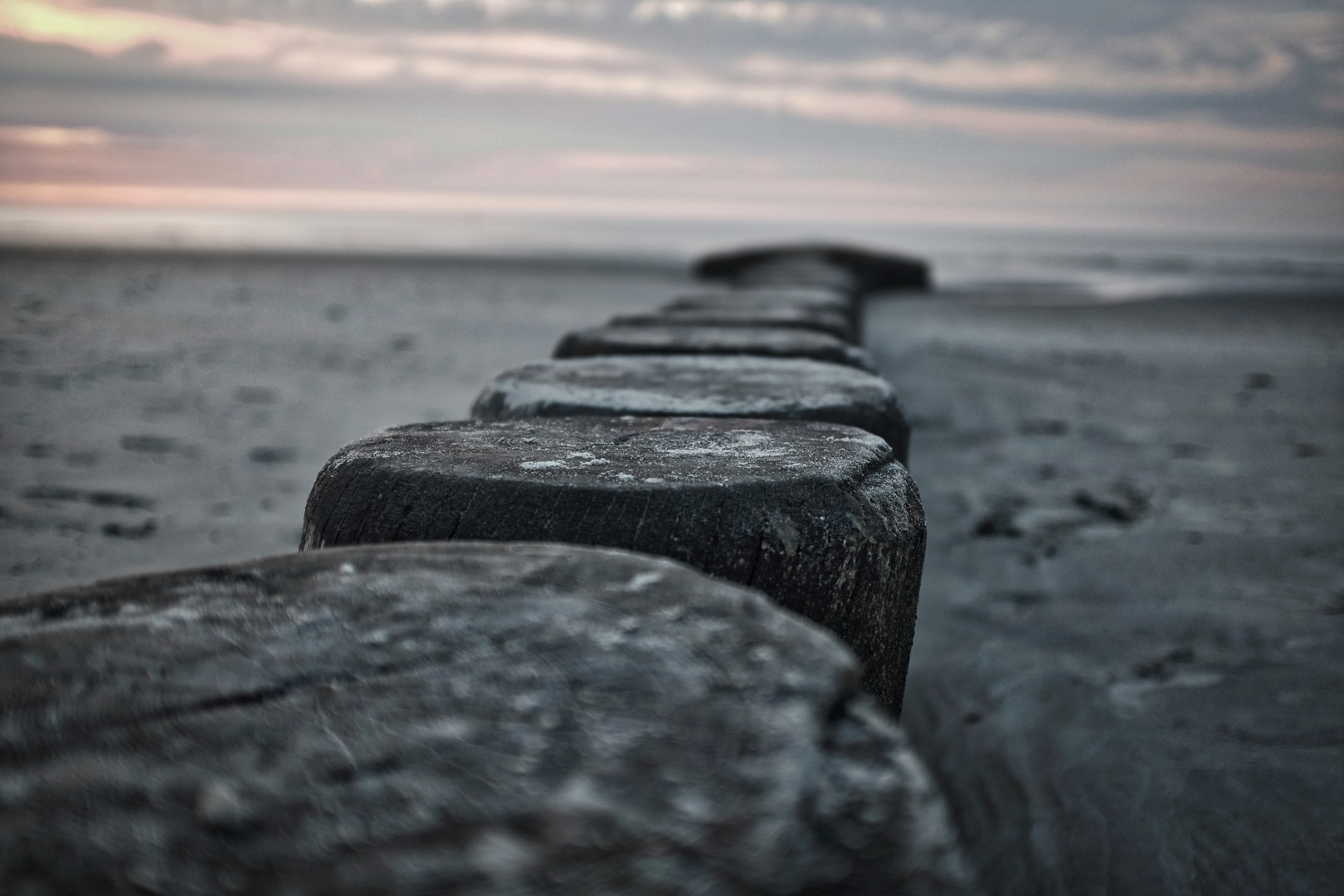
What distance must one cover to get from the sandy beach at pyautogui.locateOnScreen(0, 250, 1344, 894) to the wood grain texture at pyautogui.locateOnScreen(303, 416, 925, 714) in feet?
1.97

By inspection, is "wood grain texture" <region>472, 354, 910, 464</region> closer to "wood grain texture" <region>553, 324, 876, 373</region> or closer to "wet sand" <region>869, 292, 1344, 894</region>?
"wood grain texture" <region>553, 324, 876, 373</region>

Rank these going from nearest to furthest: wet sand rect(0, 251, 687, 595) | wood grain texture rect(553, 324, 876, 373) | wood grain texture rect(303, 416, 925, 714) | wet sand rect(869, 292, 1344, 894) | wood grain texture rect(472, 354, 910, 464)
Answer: wood grain texture rect(303, 416, 925, 714)
wet sand rect(869, 292, 1344, 894)
wood grain texture rect(472, 354, 910, 464)
wood grain texture rect(553, 324, 876, 373)
wet sand rect(0, 251, 687, 595)

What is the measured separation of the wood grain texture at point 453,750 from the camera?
527mm

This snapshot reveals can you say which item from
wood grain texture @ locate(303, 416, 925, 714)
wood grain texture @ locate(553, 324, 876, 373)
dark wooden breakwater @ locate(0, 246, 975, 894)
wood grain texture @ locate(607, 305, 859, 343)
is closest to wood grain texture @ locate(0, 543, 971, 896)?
dark wooden breakwater @ locate(0, 246, 975, 894)

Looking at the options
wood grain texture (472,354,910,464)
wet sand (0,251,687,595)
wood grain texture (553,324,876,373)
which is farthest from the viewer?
wet sand (0,251,687,595)

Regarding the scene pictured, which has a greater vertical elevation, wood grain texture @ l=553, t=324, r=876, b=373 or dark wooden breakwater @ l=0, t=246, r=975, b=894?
wood grain texture @ l=553, t=324, r=876, b=373

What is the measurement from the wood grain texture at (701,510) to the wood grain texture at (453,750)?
25 centimetres

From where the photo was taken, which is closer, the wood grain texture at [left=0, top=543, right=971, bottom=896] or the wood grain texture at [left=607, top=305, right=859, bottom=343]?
the wood grain texture at [left=0, top=543, right=971, bottom=896]

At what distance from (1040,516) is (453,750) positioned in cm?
261

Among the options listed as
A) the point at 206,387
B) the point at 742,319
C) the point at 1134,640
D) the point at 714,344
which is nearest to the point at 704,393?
the point at 714,344

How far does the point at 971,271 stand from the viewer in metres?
14.2

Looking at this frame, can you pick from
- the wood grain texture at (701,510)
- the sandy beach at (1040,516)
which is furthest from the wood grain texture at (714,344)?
the wood grain texture at (701,510)

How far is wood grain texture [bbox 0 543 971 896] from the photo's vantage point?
20.7 inches

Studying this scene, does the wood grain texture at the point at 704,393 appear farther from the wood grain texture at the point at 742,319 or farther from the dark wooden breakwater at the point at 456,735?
the wood grain texture at the point at 742,319
